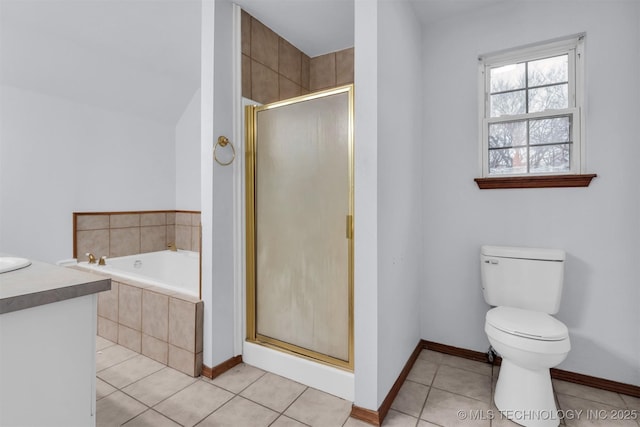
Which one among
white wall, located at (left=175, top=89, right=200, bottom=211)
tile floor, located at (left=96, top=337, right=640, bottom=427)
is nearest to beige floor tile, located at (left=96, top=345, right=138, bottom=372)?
tile floor, located at (left=96, top=337, right=640, bottom=427)

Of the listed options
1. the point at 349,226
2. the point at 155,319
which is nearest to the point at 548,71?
the point at 349,226

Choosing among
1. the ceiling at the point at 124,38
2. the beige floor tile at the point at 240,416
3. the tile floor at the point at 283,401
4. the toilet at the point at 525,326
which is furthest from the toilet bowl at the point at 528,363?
the ceiling at the point at 124,38

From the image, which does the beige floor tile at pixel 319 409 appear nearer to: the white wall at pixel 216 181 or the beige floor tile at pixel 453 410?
the beige floor tile at pixel 453 410

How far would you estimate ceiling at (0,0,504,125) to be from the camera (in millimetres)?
2133

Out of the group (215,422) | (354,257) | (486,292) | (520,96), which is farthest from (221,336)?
(520,96)

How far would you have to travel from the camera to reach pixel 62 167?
282 centimetres

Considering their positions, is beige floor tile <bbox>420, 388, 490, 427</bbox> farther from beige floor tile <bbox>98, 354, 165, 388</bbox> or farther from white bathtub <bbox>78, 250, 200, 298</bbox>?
white bathtub <bbox>78, 250, 200, 298</bbox>

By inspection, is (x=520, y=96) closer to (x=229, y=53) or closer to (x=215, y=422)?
(x=229, y=53)

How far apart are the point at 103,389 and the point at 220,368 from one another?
2.08 ft

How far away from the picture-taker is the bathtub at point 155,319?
1980mm

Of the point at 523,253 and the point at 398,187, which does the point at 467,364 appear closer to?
the point at 523,253

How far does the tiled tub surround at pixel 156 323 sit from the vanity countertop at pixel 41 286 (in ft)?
3.15

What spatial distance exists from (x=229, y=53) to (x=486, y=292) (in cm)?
220

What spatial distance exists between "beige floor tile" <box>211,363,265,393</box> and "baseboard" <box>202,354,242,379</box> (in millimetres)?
19
